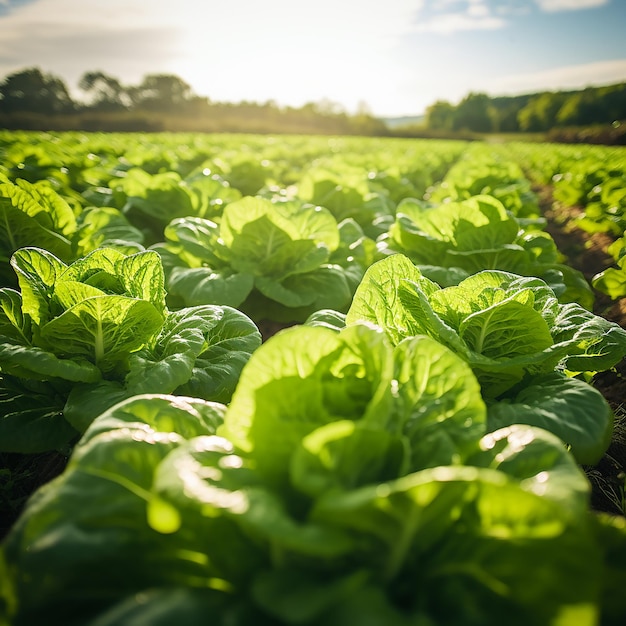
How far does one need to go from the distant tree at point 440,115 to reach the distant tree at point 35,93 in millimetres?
64668

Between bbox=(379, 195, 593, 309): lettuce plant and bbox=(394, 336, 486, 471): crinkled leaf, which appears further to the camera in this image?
bbox=(379, 195, 593, 309): lettuce plant

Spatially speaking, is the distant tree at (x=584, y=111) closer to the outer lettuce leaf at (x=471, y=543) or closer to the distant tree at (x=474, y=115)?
the distant tree at (x=474, y=115)

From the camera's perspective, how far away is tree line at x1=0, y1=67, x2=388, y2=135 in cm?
4200

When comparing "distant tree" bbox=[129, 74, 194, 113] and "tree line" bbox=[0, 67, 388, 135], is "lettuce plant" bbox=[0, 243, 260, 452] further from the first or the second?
"distant tree" bbox=[129, 74, 194, 113]

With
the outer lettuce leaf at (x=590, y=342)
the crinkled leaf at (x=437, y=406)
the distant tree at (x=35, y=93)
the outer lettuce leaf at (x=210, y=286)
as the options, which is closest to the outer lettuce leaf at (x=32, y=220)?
the outer lettuce leaf at (x=210, y=286)

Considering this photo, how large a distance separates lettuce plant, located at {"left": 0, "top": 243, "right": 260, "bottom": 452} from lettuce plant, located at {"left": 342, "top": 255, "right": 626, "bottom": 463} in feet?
2.80

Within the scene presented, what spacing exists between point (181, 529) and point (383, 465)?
0.59 metres

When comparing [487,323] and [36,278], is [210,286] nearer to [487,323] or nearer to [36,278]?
[36,278]

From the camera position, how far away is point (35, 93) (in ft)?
181

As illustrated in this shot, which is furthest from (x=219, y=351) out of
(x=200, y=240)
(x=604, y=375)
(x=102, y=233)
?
(x=604, y=375)

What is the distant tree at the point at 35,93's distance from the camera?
52.7 meters

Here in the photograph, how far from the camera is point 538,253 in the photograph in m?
4.23

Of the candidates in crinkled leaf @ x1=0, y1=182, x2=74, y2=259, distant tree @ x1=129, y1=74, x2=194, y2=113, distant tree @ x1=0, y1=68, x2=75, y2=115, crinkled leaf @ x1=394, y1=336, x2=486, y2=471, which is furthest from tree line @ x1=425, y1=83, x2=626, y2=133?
crinkled leaf @ x1=394, y1=336, x2=486, y2=471

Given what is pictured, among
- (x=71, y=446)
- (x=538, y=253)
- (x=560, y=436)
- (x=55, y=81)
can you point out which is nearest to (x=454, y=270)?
(x=538, y=253)
